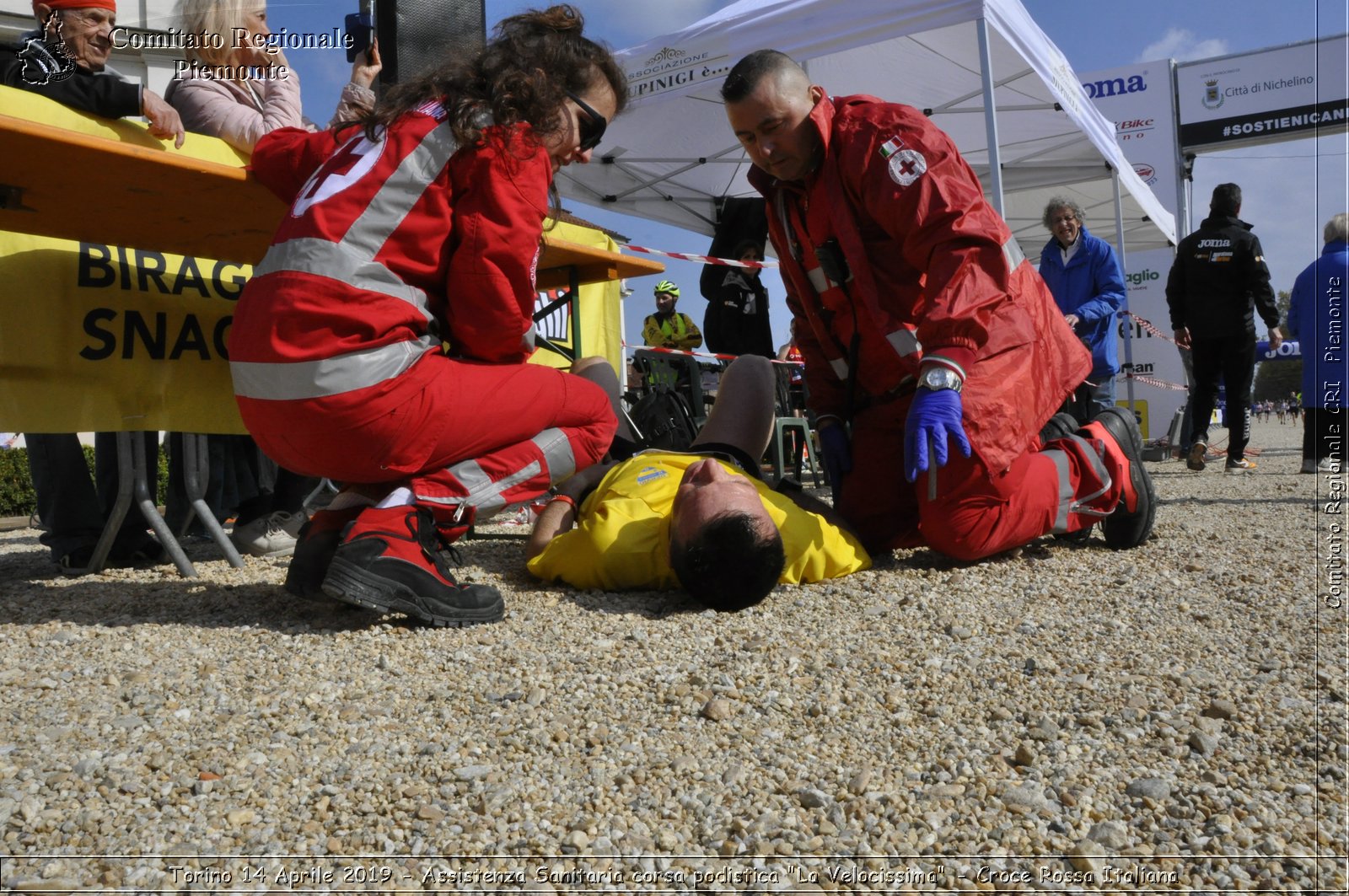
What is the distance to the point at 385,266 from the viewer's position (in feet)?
6.10

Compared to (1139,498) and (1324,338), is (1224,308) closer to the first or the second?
(1324,338)

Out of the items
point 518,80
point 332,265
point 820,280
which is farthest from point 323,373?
point 820,280

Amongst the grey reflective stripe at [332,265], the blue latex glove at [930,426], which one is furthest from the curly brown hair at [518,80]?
the blue latex glove at [930,426]

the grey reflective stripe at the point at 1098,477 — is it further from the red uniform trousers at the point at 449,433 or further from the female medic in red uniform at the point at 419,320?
the female medic in red uniform at the point at 419,320

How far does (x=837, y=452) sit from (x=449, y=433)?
128cm

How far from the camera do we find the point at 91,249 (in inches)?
102

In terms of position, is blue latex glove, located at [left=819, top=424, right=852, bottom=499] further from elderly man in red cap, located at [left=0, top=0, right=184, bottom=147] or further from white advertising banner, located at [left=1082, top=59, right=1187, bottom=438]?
white advertising banner, located at [left=1082, top=59, right=1187, bottom=438]

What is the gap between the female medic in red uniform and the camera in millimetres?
1812

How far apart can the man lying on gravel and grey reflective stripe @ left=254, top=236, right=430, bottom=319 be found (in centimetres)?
81

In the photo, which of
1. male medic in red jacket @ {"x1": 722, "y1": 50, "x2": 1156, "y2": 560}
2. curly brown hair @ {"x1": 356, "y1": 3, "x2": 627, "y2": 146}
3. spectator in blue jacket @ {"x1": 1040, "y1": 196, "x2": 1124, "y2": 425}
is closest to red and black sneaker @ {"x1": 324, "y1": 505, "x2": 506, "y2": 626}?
curly brown hair @ {"x1": 356, "y1": 3, "x2": 627, "y2": 146}

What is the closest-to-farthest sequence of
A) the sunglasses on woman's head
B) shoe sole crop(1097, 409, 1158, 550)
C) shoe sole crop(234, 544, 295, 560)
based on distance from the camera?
1. the sunglasses on woman's head
2. shoe sole crop(1097, 409, 1158, 550)
3. shoe sole crop(234, 544, 295, 560)

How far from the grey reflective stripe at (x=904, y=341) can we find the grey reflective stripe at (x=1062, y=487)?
48cm

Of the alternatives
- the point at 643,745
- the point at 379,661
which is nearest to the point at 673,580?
the point at 379,661

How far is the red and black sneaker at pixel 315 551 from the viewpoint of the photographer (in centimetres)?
202
